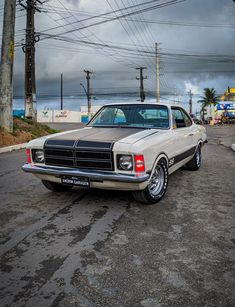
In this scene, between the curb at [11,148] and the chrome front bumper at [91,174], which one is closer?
the chrome front bumper at [91,174]

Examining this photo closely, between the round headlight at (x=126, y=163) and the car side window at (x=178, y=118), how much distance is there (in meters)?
1.83

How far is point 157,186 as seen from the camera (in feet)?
14.2

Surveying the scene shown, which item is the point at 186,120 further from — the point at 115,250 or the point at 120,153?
the point at 115,250

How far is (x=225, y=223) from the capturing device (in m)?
3.42

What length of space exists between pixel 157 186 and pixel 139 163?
36.8 inches

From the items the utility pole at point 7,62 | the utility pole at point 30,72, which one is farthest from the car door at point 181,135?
the utility pole at point 30,72

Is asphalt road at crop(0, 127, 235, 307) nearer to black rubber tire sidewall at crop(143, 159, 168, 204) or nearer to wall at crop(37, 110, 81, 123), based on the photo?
black rubber tire sidewall at crop(143, 159, 168, 204)

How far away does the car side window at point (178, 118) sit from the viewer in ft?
17.0

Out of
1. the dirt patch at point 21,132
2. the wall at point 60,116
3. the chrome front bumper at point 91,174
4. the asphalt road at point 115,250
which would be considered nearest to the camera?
the asphalt road at point 115,250

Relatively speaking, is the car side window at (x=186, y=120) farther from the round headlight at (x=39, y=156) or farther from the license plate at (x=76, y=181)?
the round headlight at (x=39, y=156)

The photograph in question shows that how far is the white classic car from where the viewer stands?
362cm

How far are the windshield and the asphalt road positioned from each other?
1.29 meters

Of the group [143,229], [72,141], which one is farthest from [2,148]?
[143,229]

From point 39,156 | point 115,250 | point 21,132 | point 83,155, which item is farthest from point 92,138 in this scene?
point 21,132
